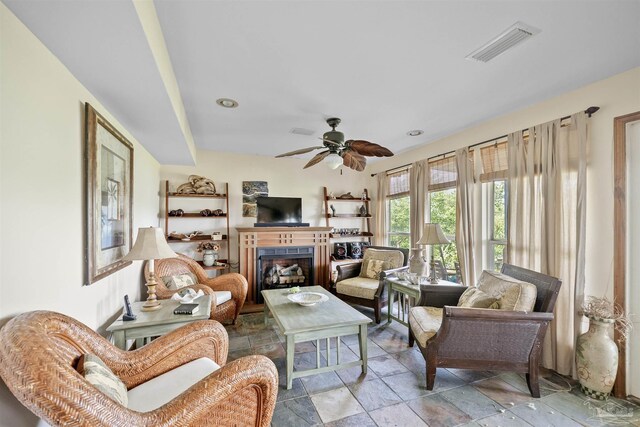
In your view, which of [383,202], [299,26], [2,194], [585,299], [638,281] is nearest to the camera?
[2,194]

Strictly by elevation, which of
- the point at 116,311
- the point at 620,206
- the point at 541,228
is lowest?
the point at 116,311

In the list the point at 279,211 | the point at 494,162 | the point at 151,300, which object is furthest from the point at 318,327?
the point at 279,211

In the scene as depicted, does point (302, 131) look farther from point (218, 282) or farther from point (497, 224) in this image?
point (497, 224)

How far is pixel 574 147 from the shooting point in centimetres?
247

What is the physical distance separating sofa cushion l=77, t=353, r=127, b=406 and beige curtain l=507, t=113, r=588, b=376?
10.7 feet

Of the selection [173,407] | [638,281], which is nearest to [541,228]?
[638,281]

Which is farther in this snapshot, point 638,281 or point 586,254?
point 586,254

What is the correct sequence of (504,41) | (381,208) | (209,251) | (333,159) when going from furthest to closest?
(381,208)
(209,251)
(333,159)
(504,41)

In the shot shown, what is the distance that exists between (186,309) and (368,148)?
2.13m

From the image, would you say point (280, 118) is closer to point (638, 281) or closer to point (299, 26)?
point (299, 26)

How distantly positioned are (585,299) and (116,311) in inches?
→ 158

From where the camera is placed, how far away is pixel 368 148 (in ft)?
8.82

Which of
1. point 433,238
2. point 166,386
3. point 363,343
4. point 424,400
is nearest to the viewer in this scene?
point 166,386

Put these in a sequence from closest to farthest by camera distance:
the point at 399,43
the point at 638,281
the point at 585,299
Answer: the point at 399,43 < the point at 638,281 < the point at 585,299
